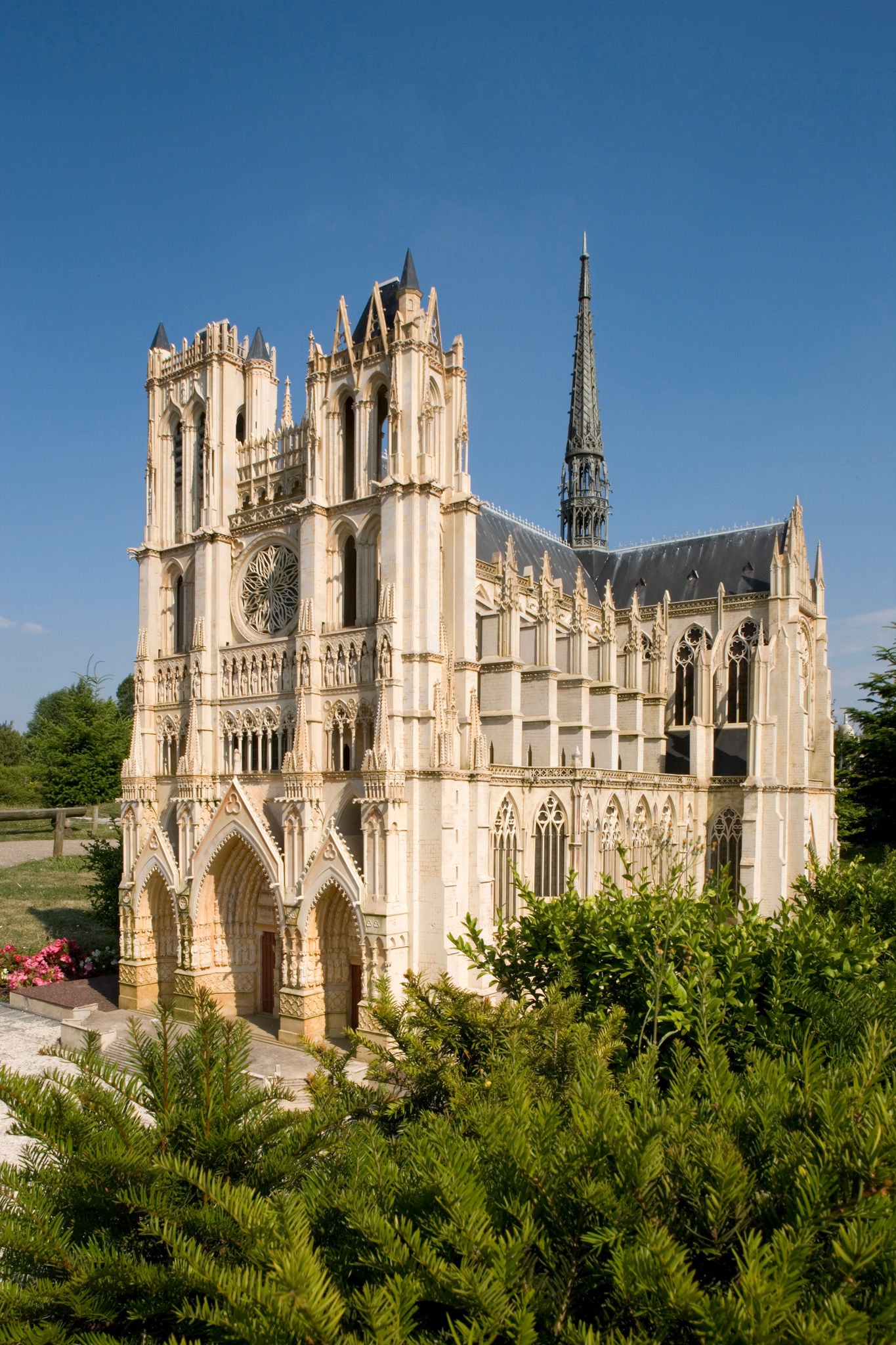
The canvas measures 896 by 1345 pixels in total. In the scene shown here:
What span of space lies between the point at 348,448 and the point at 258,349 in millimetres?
7168

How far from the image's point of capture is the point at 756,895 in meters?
36.5

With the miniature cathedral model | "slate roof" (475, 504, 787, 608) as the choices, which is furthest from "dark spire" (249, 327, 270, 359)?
"slate roof" (475, 504, 787, 608)

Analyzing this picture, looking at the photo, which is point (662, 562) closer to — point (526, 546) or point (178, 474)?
point (526, 546)

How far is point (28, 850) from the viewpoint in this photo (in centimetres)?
5628

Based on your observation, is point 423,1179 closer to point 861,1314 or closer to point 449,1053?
point 861,1314

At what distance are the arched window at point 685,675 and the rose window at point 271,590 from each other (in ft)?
68.8

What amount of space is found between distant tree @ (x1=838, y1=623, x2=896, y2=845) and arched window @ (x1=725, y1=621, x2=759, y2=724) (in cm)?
993

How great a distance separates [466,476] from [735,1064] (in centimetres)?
1888

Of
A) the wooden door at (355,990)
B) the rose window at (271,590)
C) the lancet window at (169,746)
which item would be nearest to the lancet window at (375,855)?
the wooden door at (355,990)

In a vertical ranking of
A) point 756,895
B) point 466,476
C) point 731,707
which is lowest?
point 756,895

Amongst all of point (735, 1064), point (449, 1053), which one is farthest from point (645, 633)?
point (449, 1053)

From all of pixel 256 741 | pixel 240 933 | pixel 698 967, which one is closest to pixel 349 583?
pixel 256 741

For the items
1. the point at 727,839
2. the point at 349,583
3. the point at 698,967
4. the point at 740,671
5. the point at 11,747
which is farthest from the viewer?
the point at 11,747

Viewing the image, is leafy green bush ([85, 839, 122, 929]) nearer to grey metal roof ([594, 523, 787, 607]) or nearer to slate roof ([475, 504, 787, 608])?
slate roof ([475, 504, 787, 608])
